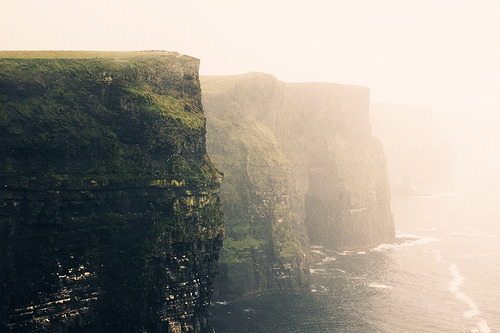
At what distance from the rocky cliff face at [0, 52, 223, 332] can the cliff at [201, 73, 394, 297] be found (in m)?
26.8

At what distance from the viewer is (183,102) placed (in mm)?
55969

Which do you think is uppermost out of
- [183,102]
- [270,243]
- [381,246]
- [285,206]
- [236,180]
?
[183,102]

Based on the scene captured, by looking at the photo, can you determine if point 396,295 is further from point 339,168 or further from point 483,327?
point 339,168

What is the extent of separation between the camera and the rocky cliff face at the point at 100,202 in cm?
4169

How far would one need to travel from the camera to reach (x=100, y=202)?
150 feet

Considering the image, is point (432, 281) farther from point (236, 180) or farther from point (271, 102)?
point (271, 102)

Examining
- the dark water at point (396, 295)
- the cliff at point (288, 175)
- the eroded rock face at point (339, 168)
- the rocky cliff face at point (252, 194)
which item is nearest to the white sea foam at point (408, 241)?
the dark water at point (396, 295)

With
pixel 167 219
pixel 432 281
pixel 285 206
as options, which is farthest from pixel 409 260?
pixel 167 219

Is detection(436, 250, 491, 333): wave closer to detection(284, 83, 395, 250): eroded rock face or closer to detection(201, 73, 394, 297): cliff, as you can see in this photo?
detection(284, 83, 395, 250): eroded rock face

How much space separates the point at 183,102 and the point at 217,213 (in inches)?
632

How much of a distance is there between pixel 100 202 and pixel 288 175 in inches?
2112

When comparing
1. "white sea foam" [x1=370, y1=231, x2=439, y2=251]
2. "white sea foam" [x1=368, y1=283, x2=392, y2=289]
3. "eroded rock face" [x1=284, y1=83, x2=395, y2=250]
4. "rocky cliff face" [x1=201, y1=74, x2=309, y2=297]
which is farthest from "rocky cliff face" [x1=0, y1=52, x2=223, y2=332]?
"white sea foam" [x1=370, y1=231, x2=439, y2=251]

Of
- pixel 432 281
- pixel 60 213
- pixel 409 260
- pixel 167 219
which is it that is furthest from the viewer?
pixel 409 260

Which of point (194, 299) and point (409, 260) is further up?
point (194, 299)
